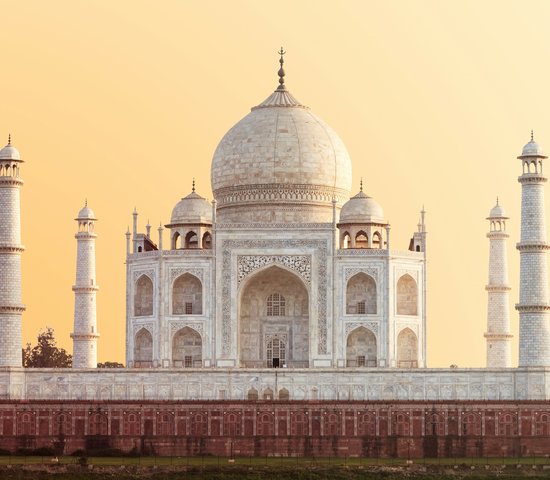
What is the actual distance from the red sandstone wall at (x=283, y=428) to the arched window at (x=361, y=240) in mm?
7757

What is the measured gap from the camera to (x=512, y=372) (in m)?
49.8

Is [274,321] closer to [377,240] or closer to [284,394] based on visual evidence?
[377,240]

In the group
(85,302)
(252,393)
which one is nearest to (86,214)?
(85,302)

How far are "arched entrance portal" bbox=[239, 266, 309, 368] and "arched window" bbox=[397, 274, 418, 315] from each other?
2.52 metres

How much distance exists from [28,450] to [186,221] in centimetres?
Result: 1051

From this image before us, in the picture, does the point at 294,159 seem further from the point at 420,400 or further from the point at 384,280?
the point at 420,400

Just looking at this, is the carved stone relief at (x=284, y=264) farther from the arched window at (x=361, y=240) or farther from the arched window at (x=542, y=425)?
the arched window at (x=542, y=425)

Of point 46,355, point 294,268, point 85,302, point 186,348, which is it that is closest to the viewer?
point 294,268

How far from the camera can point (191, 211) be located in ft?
183

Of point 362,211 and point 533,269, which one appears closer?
point 533,269

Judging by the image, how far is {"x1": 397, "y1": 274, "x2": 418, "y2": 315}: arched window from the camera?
54625 millimetres

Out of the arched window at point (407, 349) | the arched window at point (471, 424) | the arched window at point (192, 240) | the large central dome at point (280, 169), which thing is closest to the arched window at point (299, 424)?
the arched window at point (471, 424)

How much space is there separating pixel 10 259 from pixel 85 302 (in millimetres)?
7793

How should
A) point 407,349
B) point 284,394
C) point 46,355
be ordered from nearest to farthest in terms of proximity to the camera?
point 284,394
point 407,349
point 46,355
